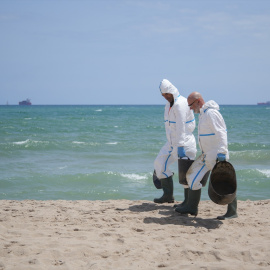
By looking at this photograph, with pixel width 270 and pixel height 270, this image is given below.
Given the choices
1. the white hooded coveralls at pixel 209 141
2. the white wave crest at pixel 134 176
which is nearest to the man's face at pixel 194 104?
the white hooded coveralls at pixel 209 141

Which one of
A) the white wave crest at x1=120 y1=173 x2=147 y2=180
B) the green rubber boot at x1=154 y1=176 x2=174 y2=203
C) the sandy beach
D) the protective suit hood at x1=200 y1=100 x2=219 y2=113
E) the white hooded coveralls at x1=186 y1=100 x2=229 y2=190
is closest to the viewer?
the sandy beach

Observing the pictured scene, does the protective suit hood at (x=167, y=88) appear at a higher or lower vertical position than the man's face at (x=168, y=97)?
higher

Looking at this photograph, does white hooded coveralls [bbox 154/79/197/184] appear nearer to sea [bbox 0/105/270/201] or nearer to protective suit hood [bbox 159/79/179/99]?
protective suit hood [bbox 159/79/179/99]

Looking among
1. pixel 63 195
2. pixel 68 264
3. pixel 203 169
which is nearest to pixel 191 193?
pixel 203 169

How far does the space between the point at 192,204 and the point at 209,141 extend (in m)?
0.94

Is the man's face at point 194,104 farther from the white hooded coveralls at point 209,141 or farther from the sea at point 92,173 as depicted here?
the sea at point 92,173

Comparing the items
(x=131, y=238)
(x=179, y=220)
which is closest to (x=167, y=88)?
(x=179, y=220)

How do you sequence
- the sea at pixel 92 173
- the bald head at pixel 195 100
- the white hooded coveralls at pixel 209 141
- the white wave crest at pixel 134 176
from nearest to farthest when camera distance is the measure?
1. the white hooded coveralls at pixel 209 141
2. the bald head at pixel 195 100
3. the sea at pixel 92 173
4. the white wave crest at pixel 134 176

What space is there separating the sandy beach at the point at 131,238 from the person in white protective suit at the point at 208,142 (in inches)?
18.6

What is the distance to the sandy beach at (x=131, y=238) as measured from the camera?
3.97m

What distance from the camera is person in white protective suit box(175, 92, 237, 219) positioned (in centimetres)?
514

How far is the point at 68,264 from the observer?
154 inches

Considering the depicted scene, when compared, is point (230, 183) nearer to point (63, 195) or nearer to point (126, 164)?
point (63, 195)

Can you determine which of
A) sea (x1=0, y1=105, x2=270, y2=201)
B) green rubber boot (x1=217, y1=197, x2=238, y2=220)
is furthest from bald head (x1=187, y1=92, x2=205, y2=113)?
sea (x1=0, y1=105, x2=270, y2=201)
